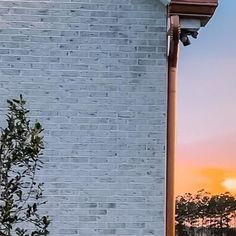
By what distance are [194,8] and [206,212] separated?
16.0 ft

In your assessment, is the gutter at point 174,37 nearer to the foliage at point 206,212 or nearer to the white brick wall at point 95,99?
the white brick wall at point 95,99

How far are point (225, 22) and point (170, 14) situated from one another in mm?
3312

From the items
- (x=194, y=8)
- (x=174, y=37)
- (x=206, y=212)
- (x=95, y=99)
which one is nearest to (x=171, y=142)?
(x=95, y=99)

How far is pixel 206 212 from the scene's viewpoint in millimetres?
9695

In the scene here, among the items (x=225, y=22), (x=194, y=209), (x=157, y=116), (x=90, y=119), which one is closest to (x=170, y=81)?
(x=157, y=116)

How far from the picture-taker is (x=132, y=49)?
18.5 ft

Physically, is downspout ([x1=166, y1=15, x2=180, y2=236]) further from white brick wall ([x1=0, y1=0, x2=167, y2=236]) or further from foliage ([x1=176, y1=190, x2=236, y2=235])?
foliage ([x1=176, y1=190, x2=236, y2=235])

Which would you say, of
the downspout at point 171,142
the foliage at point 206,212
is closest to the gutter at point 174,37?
the downspout at point 171,142

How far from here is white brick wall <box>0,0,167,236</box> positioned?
5.45 metres

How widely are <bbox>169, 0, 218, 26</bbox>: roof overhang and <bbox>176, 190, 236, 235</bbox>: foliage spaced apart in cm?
406

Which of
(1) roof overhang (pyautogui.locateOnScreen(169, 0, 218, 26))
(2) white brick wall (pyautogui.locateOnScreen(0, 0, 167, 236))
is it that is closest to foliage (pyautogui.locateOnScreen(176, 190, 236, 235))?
(2) white brick wall (pyautogui.locateOnScreen(0, 0, 167, 236))

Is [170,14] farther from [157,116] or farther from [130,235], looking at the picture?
[130,235]

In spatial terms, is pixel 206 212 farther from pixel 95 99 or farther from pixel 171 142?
pixel 95 99

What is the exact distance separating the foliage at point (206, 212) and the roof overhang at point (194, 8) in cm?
406
